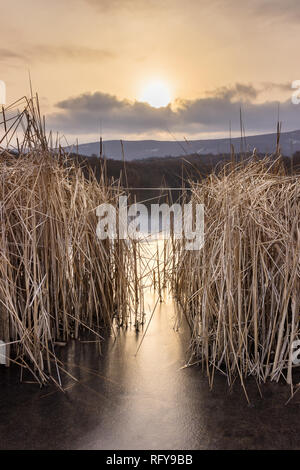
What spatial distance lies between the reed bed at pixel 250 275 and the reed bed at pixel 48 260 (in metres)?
0.50

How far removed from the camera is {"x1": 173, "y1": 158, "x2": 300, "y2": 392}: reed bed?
1.52 meters

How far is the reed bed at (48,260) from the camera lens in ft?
5.25

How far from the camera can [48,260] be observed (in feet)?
6.01

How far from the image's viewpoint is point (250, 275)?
1.69 m

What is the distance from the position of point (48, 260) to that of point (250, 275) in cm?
78

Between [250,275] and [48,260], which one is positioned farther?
[48,260]

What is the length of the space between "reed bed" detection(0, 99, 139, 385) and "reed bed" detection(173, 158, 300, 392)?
0.50 meters

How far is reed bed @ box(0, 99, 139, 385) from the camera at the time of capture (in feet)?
5.25

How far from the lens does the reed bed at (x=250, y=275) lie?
1523 millimetres

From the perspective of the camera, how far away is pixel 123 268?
2131 millimetres

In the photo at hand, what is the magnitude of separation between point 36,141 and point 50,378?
0.90 metres
